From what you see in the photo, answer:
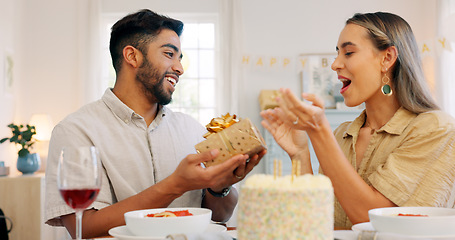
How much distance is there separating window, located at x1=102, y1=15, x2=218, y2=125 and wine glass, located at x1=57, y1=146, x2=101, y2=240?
15.7ft

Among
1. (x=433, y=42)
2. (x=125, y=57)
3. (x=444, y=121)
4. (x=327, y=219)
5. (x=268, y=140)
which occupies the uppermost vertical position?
(x=433, y=42)

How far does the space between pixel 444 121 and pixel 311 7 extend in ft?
14.3

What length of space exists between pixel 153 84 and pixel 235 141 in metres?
0.67

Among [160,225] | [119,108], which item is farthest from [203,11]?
[160,225]

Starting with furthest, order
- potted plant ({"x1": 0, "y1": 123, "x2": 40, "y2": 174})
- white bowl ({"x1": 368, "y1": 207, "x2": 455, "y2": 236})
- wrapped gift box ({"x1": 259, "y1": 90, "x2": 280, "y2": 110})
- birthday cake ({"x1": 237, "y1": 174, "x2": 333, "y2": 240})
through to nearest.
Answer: wrapped gift box ({"x1": 259, "y1": 90, "x2": 280, "y2": 110}) < potted plant ({"x1": 0, "y1": 123, "x2": 40, "y2": 174}) < white bowl ({"x1": 368, "y1": 207, "x2": 455, "y2": 236}) < birthday cake ({"x1": 237, "y1": 174, "x2": 333, "y2": 240})

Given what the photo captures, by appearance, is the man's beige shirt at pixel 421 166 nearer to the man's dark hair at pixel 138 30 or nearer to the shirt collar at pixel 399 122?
the shirt collar at pixel 399 122

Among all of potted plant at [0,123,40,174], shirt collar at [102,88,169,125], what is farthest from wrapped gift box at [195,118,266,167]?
potted plant at [0,123,40,174]

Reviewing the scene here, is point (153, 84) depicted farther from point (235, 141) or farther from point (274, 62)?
point (274, 62)

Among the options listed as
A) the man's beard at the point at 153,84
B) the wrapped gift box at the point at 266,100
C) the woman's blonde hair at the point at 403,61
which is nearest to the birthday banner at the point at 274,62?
the wrapped gift box at the point at 266,100

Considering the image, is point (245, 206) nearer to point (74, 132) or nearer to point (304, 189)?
point (304, 189)

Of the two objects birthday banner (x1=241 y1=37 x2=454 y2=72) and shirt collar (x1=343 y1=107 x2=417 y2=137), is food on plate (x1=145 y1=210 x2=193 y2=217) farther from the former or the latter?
birthday banner (x1=241 y1=37 x2=454 y2=72)

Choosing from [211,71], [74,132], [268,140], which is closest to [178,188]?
[74,132]

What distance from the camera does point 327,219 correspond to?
76 centimetres

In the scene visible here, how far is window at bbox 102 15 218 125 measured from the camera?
5.83 m
